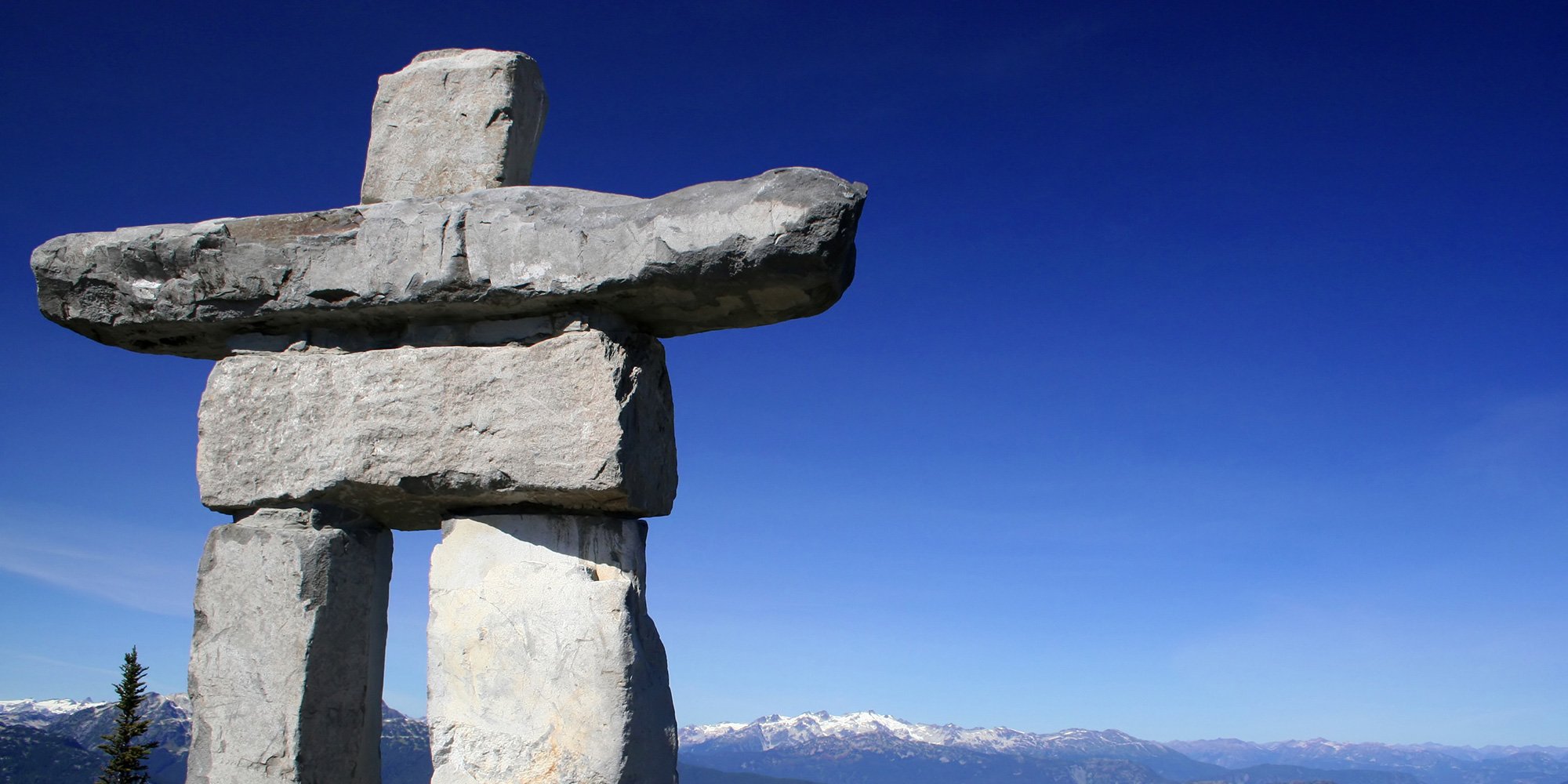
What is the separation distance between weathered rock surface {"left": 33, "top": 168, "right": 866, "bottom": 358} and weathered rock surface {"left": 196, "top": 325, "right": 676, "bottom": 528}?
180 millimetres

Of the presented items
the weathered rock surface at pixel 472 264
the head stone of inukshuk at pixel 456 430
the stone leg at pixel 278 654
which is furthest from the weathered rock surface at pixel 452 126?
the stone leg at pixel 278 654

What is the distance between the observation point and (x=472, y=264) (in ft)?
12.3

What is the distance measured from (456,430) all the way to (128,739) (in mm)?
29016

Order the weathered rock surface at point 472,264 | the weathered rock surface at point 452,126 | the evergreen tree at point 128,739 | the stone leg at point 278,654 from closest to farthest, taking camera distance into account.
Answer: the weathered rock surface at point 472,264
the stone leg at point 278,654
the weathered rock surface at point 452,126
the evergreen tree at point 128,739

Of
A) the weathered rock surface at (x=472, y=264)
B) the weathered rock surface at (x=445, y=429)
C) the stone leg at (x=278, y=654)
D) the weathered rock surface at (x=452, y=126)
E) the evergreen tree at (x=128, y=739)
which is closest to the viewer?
the weathered rock surface at (x=472, y=264)

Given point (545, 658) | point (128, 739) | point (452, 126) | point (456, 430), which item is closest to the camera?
point (545, 658)

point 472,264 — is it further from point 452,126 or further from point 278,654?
point 278,654

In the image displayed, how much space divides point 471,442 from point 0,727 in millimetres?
157599

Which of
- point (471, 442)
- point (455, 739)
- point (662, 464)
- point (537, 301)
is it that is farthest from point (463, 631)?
point (537, 301)

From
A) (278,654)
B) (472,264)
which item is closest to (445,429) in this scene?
(472,264)

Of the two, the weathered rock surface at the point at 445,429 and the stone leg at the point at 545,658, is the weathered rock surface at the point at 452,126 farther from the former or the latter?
the stone leg at the point at 545,658

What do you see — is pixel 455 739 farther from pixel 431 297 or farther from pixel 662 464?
pixel 431 297

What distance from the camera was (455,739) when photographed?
3.65 metres

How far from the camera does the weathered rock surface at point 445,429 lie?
3.62 meters
